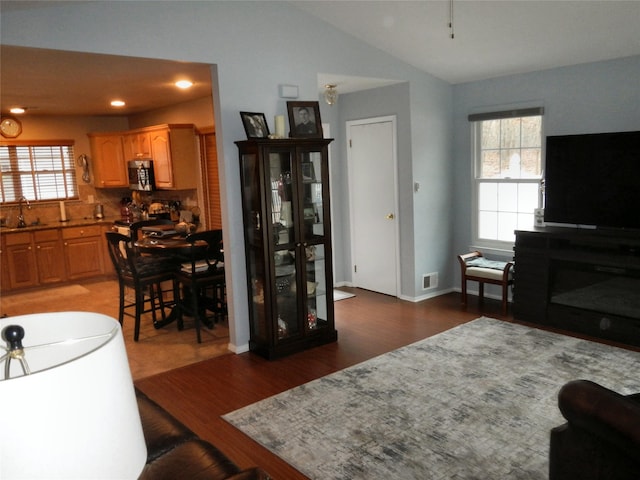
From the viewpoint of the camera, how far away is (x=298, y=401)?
348cm

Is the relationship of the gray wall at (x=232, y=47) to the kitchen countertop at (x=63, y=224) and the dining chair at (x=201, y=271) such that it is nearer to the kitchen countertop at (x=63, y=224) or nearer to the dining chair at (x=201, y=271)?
the dining chair at (x=201, y=271)

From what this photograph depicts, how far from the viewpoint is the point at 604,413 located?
190 cm

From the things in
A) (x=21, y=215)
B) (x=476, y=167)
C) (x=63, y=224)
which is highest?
(x=476, y=167)

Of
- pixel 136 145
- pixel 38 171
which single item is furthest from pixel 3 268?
pixel 136 145

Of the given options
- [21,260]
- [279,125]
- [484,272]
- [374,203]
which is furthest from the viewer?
[21,260]

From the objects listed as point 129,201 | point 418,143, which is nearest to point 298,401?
point 418,143

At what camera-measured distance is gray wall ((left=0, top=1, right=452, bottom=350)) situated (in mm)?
3277

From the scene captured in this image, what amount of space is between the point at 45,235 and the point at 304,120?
4.58m

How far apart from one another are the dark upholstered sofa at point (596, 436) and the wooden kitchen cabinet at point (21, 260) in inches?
270

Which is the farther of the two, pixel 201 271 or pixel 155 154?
pixel 155 154

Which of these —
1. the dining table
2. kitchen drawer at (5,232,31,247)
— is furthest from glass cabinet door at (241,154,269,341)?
kitchen drawer at (5,232,31,247)

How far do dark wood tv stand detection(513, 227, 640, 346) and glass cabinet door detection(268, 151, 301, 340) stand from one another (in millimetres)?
2189

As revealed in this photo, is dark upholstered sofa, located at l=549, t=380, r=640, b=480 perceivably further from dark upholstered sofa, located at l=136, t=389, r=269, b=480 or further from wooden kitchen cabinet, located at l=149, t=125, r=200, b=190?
wooden kitchen cabinet, located at l=149, t=125, r=200, b=190

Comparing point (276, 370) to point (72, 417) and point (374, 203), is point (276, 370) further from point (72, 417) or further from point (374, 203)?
point (72, 417)
